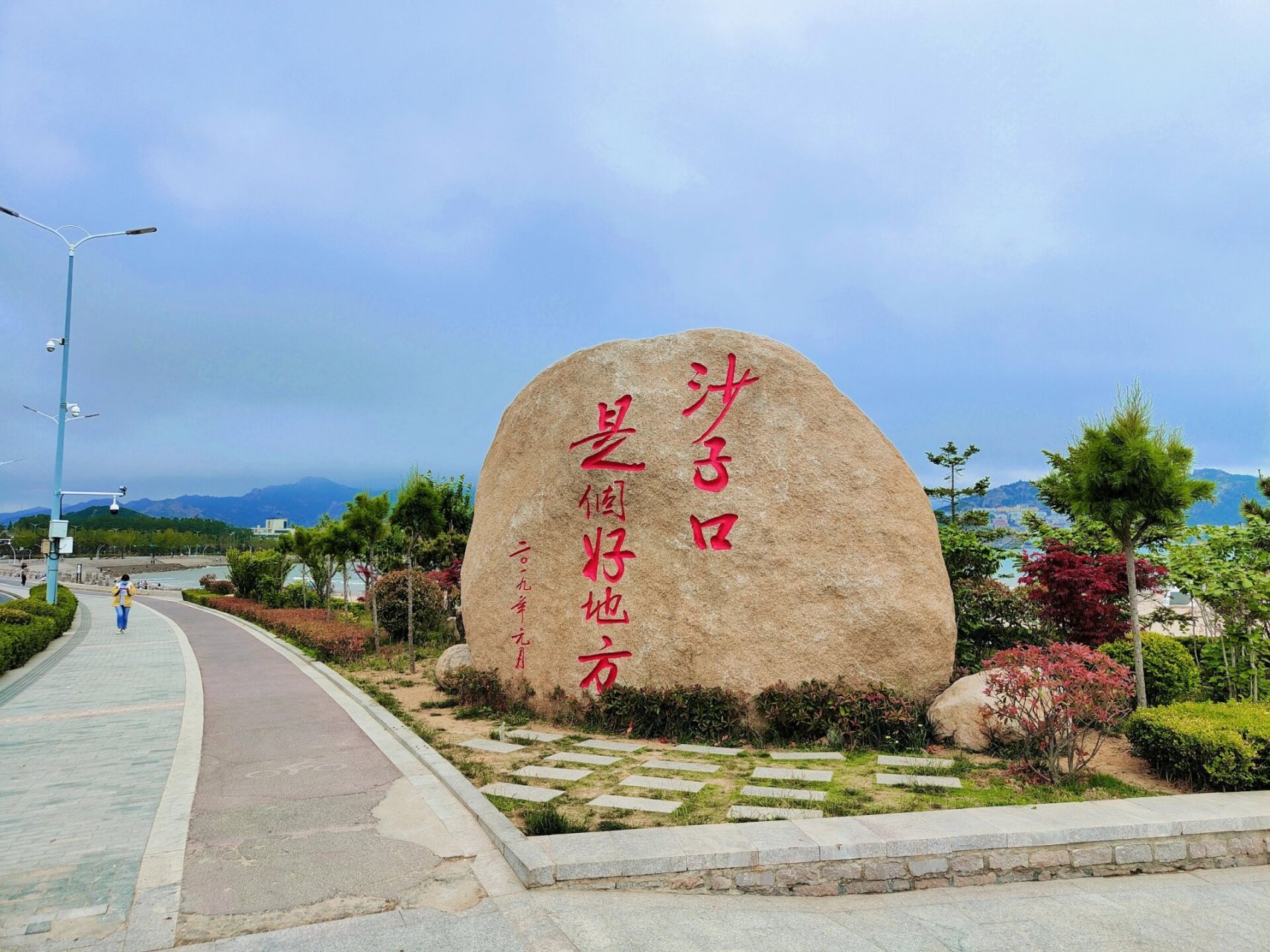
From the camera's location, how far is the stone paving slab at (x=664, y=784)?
231 inches

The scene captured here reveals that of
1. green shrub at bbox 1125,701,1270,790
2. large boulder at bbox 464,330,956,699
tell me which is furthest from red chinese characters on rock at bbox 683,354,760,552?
green shrub at bbox 1125,701,1270,790

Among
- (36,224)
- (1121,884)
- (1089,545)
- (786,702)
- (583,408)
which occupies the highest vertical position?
(36,224)

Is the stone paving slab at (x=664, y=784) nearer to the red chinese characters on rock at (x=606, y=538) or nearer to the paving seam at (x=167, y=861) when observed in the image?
the red chinese characters on rock at (x=606, y=538)

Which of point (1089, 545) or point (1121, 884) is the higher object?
point (1089, 545)

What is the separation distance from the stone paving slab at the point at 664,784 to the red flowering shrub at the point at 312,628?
9102mm

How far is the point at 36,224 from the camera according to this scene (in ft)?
61.4

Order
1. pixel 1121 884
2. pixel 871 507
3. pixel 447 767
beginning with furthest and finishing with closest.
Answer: pixel 871 507
pixel 447 767
pixel 1121 884

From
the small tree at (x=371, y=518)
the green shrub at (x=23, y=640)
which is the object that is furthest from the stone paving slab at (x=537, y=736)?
the green shrub at (x=23, y=640)

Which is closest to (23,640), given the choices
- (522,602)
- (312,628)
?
(312,628)

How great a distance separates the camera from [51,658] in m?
14.4

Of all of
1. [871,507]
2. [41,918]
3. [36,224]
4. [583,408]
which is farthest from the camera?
[36,224]

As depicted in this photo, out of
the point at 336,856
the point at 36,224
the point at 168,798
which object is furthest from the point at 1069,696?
the point at 36,224

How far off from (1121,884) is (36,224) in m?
24.1

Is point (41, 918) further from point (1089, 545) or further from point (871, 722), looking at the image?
point (1089, 545)
